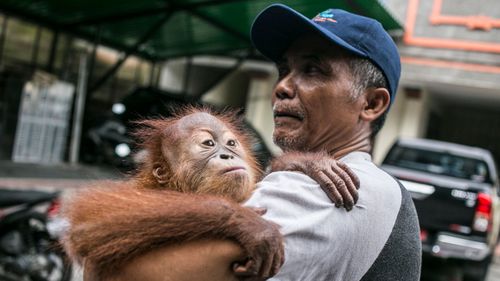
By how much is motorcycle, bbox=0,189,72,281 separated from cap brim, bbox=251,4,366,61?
3.26 metres

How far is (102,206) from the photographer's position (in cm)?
116

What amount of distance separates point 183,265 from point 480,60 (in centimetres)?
1215

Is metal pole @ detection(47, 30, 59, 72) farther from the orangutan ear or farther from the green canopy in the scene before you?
the orangutan ear

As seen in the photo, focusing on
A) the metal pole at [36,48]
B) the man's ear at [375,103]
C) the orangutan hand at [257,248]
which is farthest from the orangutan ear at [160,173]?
the metal pole at [36,48]

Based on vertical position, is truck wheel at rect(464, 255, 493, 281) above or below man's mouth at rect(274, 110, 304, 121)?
below

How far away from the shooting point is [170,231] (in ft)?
3.49

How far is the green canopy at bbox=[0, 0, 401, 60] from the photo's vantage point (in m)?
9.06

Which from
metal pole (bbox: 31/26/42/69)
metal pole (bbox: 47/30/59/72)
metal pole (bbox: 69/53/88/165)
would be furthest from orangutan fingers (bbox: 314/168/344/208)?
metal pole (bbox: 47/30/59/72)

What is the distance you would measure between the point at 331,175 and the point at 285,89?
0.38m

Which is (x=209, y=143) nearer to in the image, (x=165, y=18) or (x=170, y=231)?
(x=170, y=231)

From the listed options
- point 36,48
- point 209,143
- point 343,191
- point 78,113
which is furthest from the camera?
point 36,48

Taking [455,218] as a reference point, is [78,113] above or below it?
above

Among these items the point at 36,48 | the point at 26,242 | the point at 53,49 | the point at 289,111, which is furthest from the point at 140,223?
the point at 53,49

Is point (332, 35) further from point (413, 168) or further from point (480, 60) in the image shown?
point (480, 60)
